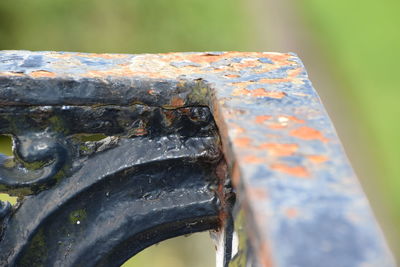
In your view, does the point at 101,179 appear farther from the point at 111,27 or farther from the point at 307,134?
the point at 111,27

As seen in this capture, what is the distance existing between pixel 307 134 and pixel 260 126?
0.14 ft

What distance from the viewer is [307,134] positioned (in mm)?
569

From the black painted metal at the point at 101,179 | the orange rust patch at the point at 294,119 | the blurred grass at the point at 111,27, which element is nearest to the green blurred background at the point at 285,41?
the blurred grass at the point at 111,27

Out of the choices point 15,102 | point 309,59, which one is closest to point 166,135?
point 15,102

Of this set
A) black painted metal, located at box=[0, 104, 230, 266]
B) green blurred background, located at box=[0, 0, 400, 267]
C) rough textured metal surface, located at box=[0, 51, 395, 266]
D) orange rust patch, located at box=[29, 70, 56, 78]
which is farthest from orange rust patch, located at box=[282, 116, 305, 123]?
green blurred background, located at box=[0, 0, 400, 267]

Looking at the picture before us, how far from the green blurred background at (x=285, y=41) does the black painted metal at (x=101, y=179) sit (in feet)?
6.35

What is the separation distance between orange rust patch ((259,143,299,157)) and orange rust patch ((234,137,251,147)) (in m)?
0.01

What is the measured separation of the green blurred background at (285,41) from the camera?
9.70ft

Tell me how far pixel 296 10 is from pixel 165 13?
1.25 m

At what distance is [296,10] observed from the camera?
4375 millimetres

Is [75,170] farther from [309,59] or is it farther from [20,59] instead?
[309,59]

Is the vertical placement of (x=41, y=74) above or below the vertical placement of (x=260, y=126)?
above

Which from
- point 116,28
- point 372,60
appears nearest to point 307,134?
point 116,28

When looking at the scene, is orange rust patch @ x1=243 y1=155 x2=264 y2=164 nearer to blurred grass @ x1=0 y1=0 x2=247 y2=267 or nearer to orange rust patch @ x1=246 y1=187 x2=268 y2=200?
orange rust patch @ x1=246 y1=187 x2=268 y2=200
